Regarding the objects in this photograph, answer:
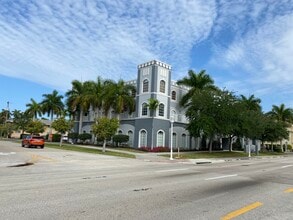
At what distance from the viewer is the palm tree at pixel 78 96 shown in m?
53.5

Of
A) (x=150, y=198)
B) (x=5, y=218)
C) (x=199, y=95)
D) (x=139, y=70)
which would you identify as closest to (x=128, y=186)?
(x=150, y=198)

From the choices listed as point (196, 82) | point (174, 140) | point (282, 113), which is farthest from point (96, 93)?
point (282, 113)

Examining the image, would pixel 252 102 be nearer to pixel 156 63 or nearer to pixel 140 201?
pixel 156 63

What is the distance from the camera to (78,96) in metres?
55.2

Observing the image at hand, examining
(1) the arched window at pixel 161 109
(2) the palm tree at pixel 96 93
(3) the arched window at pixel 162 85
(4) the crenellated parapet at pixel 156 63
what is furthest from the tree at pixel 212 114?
(2) the palm tree at pixel 96 93

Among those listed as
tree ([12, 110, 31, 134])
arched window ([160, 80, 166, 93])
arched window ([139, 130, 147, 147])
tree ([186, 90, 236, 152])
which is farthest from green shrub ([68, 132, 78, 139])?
tree ([12, 110, 31, 134])

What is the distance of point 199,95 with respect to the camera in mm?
42688

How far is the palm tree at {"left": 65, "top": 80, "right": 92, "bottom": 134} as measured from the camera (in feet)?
175

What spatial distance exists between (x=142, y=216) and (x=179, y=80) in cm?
4428

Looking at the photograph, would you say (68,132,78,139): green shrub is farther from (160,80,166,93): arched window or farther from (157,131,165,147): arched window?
(160,80,166,93): arched window

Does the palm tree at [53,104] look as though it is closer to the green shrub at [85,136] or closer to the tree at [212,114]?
the green shrub at [85,136]

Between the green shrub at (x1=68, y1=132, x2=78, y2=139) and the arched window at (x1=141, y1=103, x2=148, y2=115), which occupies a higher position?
the arched window at (x1=141, y1=103, x2=148, y2=115)

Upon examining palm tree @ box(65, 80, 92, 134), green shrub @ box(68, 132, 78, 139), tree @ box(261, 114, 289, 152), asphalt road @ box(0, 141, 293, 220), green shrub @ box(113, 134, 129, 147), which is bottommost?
asphalt road @ box(0, 141, 293, 220)

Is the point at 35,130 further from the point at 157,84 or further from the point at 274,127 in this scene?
the point at 274,127
